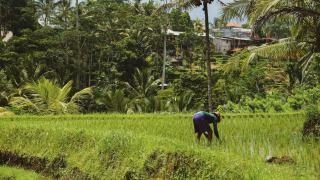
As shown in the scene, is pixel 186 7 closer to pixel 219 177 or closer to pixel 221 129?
pixel 221 129

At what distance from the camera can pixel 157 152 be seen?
678 cm

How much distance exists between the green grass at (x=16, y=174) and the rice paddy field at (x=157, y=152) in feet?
0.06

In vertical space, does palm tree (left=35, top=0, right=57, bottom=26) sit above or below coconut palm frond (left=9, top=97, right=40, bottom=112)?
above

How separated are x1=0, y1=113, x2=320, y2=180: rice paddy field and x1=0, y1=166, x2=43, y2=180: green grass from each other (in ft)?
0.06

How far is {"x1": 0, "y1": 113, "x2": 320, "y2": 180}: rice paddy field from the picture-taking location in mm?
5938

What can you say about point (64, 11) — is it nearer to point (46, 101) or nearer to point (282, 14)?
point (46, 101)

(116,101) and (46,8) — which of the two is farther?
(46,8)

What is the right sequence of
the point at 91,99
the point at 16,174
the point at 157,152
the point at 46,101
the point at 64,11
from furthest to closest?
the point at 64,11 < the point at 91,99 < the point at 46,101 < the point at 16,174 < the point at 157,152

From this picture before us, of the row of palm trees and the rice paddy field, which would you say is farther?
the row of palm trees

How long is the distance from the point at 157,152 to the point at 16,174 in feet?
11.2

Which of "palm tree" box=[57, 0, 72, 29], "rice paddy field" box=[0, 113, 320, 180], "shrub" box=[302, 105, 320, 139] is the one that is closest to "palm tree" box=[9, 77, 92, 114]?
"rice paddy field" box=[0, 113, 320, 180]

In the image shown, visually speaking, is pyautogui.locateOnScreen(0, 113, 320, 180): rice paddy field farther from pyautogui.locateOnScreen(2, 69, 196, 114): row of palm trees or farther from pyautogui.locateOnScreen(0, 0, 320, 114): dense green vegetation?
pyautogui.locateOnScreen(0, 0, 320, 114): dense green vegetation

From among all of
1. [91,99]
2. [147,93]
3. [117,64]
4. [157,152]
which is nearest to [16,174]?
[157,152]

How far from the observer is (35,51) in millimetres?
27359
